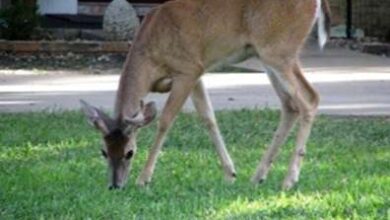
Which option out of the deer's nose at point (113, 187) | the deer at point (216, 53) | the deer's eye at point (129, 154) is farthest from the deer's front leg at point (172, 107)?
the deer's nose at point (113, 187)

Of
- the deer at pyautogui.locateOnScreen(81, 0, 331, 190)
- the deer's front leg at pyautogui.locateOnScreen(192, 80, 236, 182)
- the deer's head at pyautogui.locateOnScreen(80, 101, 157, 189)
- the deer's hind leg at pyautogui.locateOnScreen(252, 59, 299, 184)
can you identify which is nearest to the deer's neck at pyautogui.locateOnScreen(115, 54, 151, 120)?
the deer at pyautogui.locateOnScreen(81, 0, 331, 190)

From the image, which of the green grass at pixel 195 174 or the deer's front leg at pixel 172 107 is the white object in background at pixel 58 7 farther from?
the deer's front leg at pixel 172 107

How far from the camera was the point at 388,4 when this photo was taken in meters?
25.7

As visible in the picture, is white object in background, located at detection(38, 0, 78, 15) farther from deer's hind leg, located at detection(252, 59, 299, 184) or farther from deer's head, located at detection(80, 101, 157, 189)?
deer's head, located at detection(80, 101, 157, 189)

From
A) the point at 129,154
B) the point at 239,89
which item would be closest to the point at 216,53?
the point at 129,154

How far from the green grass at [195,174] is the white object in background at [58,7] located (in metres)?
12.6

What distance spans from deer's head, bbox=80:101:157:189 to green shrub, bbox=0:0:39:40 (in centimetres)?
1315

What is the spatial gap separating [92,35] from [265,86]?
7514mm

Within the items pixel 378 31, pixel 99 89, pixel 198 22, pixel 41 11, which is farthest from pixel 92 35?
pixel 198 22

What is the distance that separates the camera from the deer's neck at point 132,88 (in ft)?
28.8

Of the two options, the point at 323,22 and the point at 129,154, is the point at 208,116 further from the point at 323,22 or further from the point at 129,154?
the point at 323,22

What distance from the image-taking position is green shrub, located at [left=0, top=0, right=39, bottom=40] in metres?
21.5

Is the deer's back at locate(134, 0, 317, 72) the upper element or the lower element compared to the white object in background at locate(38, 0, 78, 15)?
upper

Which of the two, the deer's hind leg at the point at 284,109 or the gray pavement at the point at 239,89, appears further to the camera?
the gray pavement at the point at 239,89
